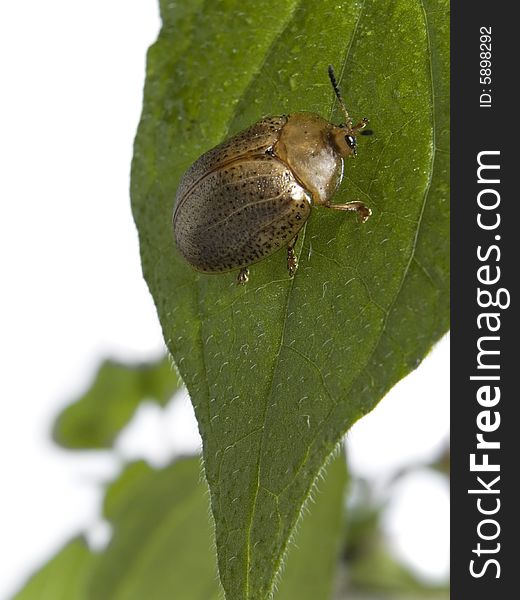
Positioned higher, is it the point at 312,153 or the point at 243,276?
the point at 312,153

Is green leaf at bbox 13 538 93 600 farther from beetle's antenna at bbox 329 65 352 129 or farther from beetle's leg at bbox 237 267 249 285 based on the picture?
beetle's antenna at bbox 329 65 352 129

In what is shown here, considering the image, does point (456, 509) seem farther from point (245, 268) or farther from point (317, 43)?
point (317, 43)

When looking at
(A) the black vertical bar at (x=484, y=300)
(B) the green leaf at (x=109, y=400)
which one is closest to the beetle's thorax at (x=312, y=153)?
(A) the black vertical bar at (x=484, y=300)

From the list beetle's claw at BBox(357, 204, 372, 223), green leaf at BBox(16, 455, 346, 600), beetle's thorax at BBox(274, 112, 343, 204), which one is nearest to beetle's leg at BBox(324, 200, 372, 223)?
beetle's claw at BBox(357, 204, 372, 223)

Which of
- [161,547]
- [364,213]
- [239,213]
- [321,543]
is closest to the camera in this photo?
[364,213]

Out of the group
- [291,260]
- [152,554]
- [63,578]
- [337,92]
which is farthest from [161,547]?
[337,92]

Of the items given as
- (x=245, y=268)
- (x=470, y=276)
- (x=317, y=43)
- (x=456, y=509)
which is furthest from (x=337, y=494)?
(x=317, y=43)

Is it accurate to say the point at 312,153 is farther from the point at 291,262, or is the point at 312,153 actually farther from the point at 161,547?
the point at 161,547
